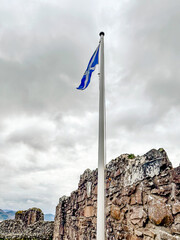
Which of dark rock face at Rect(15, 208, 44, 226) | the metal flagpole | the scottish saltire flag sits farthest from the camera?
dark rock face at Rect(15, 208, 44, 226)

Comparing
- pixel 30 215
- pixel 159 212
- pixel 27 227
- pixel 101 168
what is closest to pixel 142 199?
pixel 159 212

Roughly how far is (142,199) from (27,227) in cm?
1094

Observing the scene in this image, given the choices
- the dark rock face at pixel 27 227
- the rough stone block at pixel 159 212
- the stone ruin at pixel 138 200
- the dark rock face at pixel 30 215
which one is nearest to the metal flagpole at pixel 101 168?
the stone ruin at pixel 138 200

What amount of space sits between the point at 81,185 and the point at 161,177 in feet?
11.5

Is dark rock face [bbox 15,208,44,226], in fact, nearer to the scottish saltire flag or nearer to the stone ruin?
the stone ruin

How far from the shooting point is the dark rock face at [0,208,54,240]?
9.85m

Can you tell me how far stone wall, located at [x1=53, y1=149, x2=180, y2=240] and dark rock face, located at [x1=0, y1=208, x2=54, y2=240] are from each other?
6.39 metres

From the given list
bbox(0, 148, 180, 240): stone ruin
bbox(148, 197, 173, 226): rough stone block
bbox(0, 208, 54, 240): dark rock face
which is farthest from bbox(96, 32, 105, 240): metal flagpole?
bbox(0, 208, 54, 240): dark rock face

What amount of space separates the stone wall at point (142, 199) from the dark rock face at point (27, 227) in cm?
639

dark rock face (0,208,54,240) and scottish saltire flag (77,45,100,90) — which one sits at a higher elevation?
scottish saltire flag (77,45,100,90)

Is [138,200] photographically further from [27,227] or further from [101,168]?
[27,227]

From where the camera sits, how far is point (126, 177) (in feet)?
11.3

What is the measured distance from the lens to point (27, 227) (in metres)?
11.4

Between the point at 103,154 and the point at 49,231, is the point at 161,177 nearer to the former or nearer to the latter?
the point at 103,154
